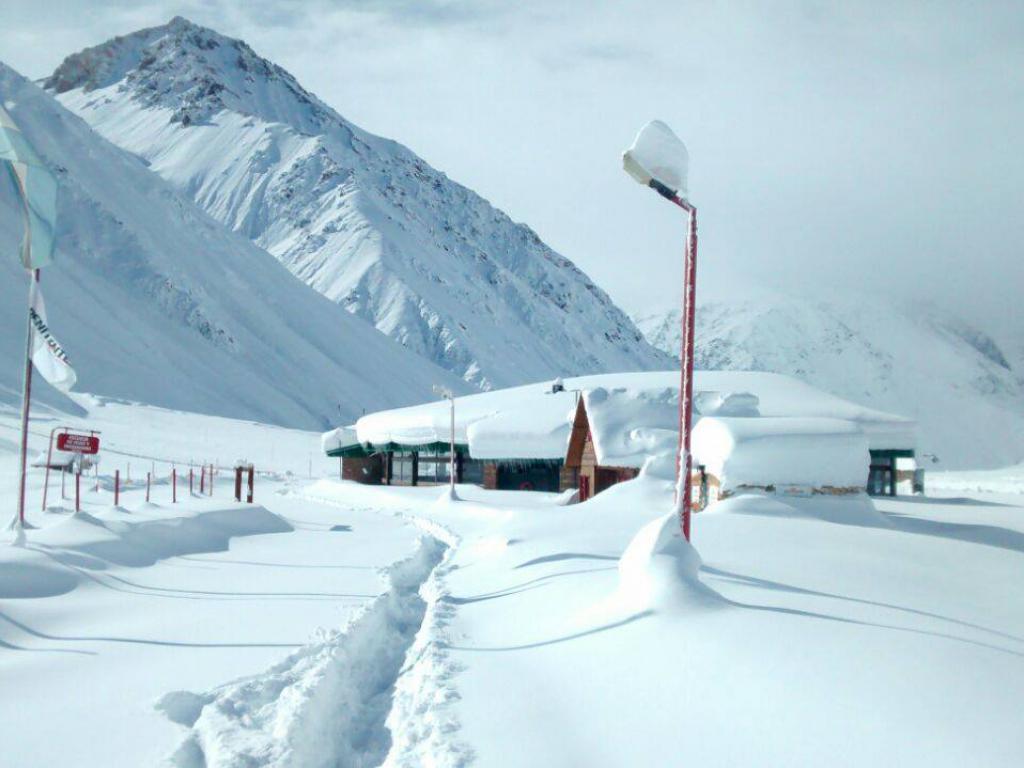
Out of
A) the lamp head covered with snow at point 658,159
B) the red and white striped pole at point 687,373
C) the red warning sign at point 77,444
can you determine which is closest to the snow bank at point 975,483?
the red and white striped pole at point 687,373

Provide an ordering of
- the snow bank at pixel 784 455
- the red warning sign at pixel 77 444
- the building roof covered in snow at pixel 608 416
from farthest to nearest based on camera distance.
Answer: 1. the building roof covered in snow at pixel 608 416
2. the snow bank at pixel 784 455
3. the red warning sign at pixel 77 444

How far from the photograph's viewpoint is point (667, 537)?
934 cm

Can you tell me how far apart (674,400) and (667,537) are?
23.2 m

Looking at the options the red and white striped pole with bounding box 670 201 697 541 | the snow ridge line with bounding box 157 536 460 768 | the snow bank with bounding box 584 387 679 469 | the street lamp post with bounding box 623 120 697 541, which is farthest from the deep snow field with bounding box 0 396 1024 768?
the snow bank with bounding box 584 387 679 469

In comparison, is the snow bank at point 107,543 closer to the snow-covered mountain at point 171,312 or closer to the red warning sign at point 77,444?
the red warning sign at point 77,444

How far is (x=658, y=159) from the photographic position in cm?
1030

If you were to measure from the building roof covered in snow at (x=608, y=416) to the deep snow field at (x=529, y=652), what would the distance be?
1106 centimetres

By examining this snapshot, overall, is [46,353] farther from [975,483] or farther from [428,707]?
[975,483]

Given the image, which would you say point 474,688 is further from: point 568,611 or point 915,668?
point 915,668

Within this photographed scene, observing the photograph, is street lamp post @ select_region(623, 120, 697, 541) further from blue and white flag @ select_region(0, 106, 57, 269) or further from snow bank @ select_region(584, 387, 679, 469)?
snow bank @ select_region(584, 387, 679, 469)

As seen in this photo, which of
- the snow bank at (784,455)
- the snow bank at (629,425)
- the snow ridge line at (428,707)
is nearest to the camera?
the snow ridge line at (428,707)

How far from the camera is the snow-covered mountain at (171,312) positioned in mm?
97500

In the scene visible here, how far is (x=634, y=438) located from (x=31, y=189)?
1835 cm

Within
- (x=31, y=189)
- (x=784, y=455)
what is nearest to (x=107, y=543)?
(x=31, y=189)
